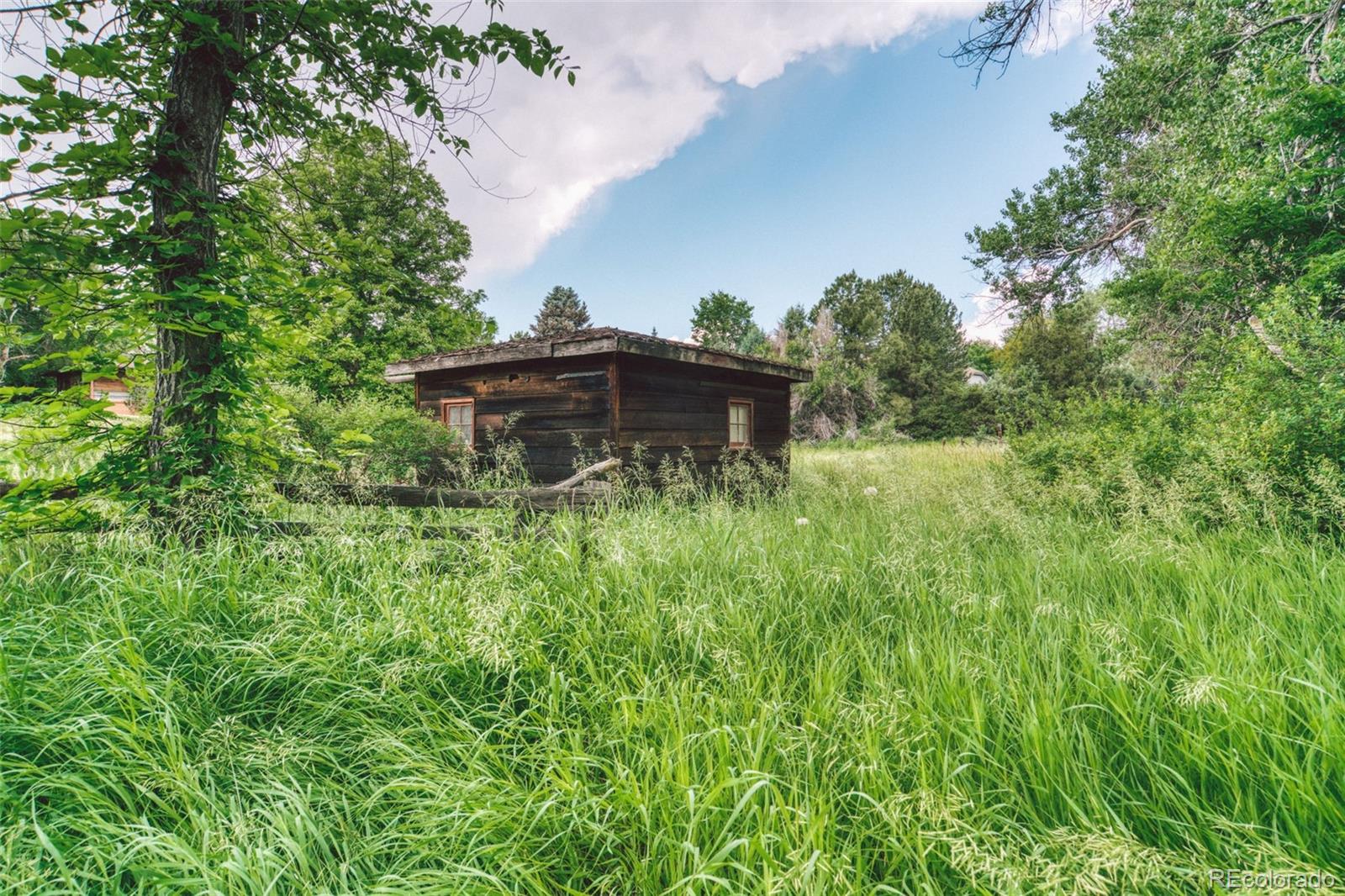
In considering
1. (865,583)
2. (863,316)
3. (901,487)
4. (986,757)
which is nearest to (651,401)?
(901,487)

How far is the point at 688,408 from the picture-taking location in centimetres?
896

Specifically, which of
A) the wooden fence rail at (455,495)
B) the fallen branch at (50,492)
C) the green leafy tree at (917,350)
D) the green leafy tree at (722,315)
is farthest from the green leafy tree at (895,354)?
the fallen branch at (50,492)

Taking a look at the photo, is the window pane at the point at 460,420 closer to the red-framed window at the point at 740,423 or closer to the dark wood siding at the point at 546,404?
the dark wood siding at the point at 546,404

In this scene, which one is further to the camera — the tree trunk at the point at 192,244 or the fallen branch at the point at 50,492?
the tree trunk at the point at 192,244

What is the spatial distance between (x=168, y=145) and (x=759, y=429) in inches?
358

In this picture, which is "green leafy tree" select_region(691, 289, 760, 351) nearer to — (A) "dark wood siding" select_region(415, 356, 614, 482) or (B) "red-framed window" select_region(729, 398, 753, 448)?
(B) "red-framed window" select_region(729, 398, 753, 448)

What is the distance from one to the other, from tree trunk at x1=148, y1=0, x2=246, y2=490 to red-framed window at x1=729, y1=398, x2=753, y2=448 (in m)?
7.85

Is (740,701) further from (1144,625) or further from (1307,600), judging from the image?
(1307,600)

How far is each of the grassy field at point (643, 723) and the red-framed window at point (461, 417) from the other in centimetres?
662

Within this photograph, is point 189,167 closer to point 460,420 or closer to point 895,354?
point 460,420

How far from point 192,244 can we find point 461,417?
23.5 ft

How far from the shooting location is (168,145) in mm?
3156

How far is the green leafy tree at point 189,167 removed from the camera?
258 centimetres

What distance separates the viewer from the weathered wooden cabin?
782 centimetres
